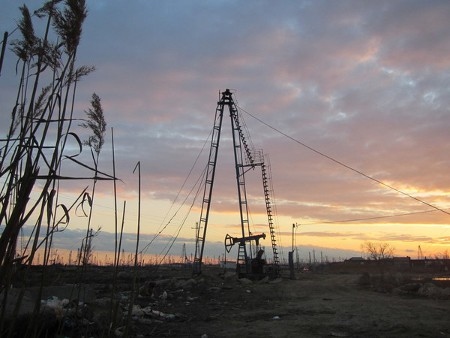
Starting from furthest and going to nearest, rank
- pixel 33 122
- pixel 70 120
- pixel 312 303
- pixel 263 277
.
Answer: pixel 263 277 → pixel 312 303 → pixel 70 120 → pixel 33 122

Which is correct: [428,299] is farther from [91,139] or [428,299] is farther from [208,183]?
[208,183]

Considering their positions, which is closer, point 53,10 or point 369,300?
point 53,10

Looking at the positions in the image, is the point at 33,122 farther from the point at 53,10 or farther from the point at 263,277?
the point at 263,277

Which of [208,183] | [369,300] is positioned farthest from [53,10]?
[208,183]

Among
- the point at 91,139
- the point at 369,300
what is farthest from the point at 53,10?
the point at 369,300

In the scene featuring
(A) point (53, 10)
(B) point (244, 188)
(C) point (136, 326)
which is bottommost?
(C) point (136, 326)

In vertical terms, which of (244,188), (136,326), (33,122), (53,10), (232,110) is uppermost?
(232,110)

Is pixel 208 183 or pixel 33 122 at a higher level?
pixel 208 183

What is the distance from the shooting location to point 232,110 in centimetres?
3512

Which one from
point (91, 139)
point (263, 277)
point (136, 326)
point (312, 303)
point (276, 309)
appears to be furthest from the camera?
point (263, 277)

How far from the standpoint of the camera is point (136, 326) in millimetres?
10031

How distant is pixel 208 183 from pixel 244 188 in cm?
299

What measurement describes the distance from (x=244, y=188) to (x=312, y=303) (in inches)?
733

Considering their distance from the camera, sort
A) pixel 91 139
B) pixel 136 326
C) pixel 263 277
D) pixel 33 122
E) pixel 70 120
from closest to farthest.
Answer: pixel 33 122
pixel 70 120
pixel 91 139
pixel 136 326
pixel 263 277
